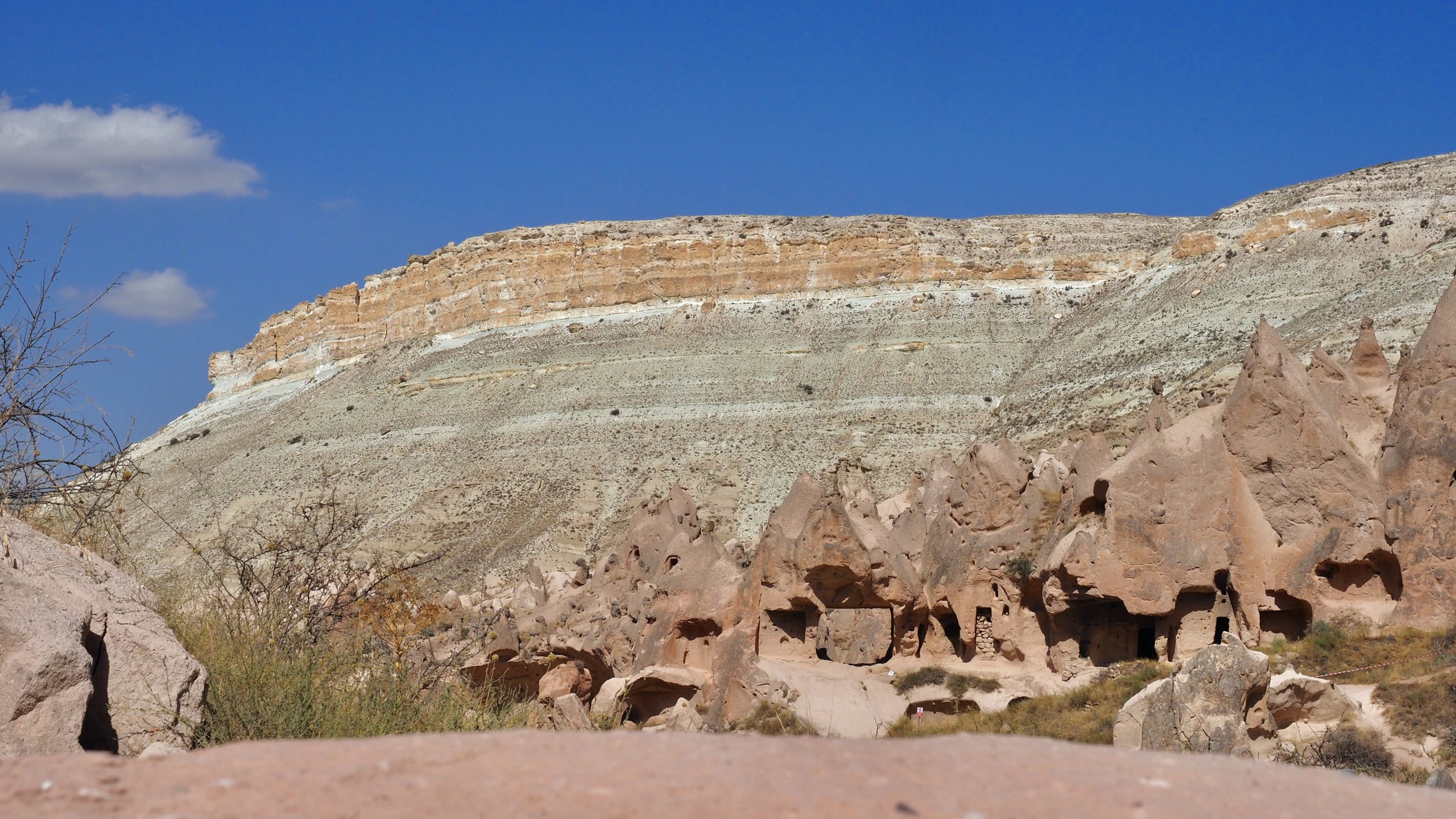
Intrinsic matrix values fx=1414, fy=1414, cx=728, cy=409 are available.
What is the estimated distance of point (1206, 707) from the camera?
12.4 meters

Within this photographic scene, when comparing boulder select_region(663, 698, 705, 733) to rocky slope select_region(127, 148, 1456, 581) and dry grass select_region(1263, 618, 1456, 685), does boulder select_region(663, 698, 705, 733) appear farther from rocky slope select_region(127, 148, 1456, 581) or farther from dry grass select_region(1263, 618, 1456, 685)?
rocky slope select_region(127, 148, 1456, 581)

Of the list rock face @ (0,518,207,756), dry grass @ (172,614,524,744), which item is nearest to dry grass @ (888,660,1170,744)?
dry grass @ (172,614,524,744)

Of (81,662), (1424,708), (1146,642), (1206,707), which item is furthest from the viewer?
(1146,642)

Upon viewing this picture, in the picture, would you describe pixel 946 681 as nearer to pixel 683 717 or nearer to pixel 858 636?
pixel 858 636

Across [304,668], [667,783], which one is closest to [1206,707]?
[304,668]

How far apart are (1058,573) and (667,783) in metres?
15.8

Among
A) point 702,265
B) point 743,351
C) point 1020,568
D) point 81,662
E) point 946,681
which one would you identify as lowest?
point 946,681

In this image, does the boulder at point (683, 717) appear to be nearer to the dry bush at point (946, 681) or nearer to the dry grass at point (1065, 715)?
the dry grass at point (1065, 715)

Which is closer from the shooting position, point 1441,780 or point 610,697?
point 1441,780

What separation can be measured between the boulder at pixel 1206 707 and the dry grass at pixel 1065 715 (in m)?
2.08

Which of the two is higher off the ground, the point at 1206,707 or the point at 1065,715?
the point at 1206,707

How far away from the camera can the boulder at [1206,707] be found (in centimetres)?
1208

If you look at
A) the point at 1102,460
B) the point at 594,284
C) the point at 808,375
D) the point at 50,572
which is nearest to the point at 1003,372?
the point at 808,375

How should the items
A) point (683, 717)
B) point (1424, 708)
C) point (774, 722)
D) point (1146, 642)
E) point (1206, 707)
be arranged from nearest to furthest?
1. point (1206, 707)
2. point (1424, 708)
3. point (774, 722)
4. point (683, 717)
5. point (1146, 642)
